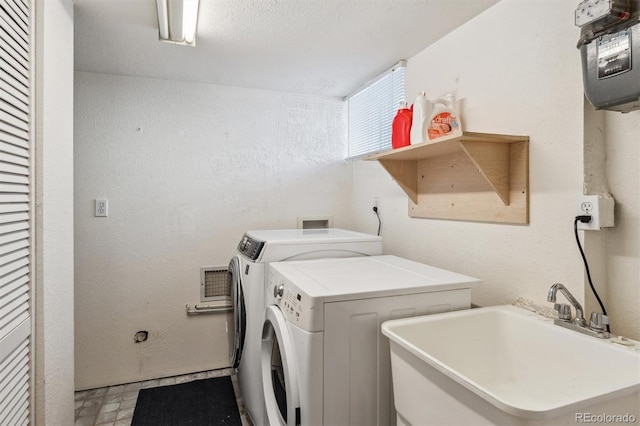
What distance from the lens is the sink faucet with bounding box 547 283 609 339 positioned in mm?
1089

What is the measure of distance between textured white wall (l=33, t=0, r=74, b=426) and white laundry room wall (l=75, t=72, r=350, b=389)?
0.76 metres

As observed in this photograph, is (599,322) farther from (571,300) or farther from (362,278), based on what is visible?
(362,278)

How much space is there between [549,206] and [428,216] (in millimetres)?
718

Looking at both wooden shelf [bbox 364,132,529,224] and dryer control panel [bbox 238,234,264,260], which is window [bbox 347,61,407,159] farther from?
dryer control panel [bbox 238,234,264,260]

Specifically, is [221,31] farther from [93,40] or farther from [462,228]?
[462,228]

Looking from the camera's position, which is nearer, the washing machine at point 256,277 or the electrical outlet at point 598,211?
the electrical outlet at point 598,211

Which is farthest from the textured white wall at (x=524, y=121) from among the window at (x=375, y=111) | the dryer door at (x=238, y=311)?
the dryer door at (x=238, y=311)

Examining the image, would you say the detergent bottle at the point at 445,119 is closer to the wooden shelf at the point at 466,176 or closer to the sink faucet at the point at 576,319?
the wooden shelf at the point at 466,176

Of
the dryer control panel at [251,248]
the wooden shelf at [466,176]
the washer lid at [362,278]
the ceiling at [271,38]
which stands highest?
the ceiling at [271,38]

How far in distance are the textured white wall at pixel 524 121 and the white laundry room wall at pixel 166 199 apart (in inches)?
53.8

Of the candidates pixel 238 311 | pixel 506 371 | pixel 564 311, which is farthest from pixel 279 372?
pixel 564 311

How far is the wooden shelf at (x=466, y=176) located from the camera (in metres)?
1.42

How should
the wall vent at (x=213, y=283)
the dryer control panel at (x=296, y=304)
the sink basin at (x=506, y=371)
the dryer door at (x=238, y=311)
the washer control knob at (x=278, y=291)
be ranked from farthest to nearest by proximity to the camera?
the wall vent at (x=213, y=283) → the dryer door at (x=238, y=311) → the washer control knob at (x=278, y=291) → the dryer control panel at (x=296, y=304) → the sink basin at (x=506, y=371)

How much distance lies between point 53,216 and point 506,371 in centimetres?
191
